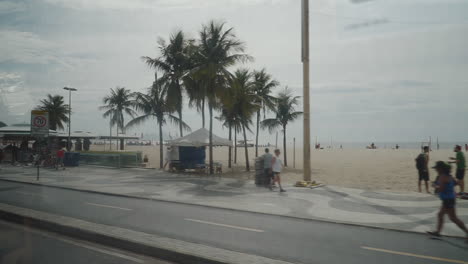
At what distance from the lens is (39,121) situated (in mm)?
15758

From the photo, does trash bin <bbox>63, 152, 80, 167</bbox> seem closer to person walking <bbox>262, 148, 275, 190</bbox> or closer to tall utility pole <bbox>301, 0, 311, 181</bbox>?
person walking <bbox>262, 148, 275, 190</bbox>

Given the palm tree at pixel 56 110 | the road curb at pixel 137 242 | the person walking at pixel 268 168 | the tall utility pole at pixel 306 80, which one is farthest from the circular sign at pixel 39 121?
the palm tree at pixel 56 110

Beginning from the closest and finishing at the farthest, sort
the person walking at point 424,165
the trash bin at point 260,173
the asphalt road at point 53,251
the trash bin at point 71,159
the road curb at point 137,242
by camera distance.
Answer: the road curb at point 137,242 < the asphalt road at point 53,251 < the person walking at point 424,165 < the trash bin at point 260,173 < the trash bin at point 71,159

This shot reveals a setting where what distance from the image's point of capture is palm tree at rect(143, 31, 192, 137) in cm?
2542

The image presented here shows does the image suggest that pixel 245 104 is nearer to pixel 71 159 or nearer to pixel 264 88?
pixel 264 88

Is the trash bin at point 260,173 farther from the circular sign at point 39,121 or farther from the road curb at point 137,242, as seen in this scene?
the circular sign at point 39,121

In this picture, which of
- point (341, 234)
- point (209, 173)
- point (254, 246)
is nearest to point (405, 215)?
point (341, 234)

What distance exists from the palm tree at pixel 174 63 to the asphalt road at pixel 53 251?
18.9 metres

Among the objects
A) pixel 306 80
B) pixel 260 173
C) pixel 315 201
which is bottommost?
pixel 315 201

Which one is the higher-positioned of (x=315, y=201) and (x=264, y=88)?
(x=264, y=88)

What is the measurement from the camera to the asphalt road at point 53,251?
5594 mm

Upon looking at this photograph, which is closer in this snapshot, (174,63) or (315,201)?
(315,201)

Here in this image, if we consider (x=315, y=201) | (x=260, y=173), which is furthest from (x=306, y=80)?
(x=315, y=201)

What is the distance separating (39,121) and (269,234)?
13.5 m
